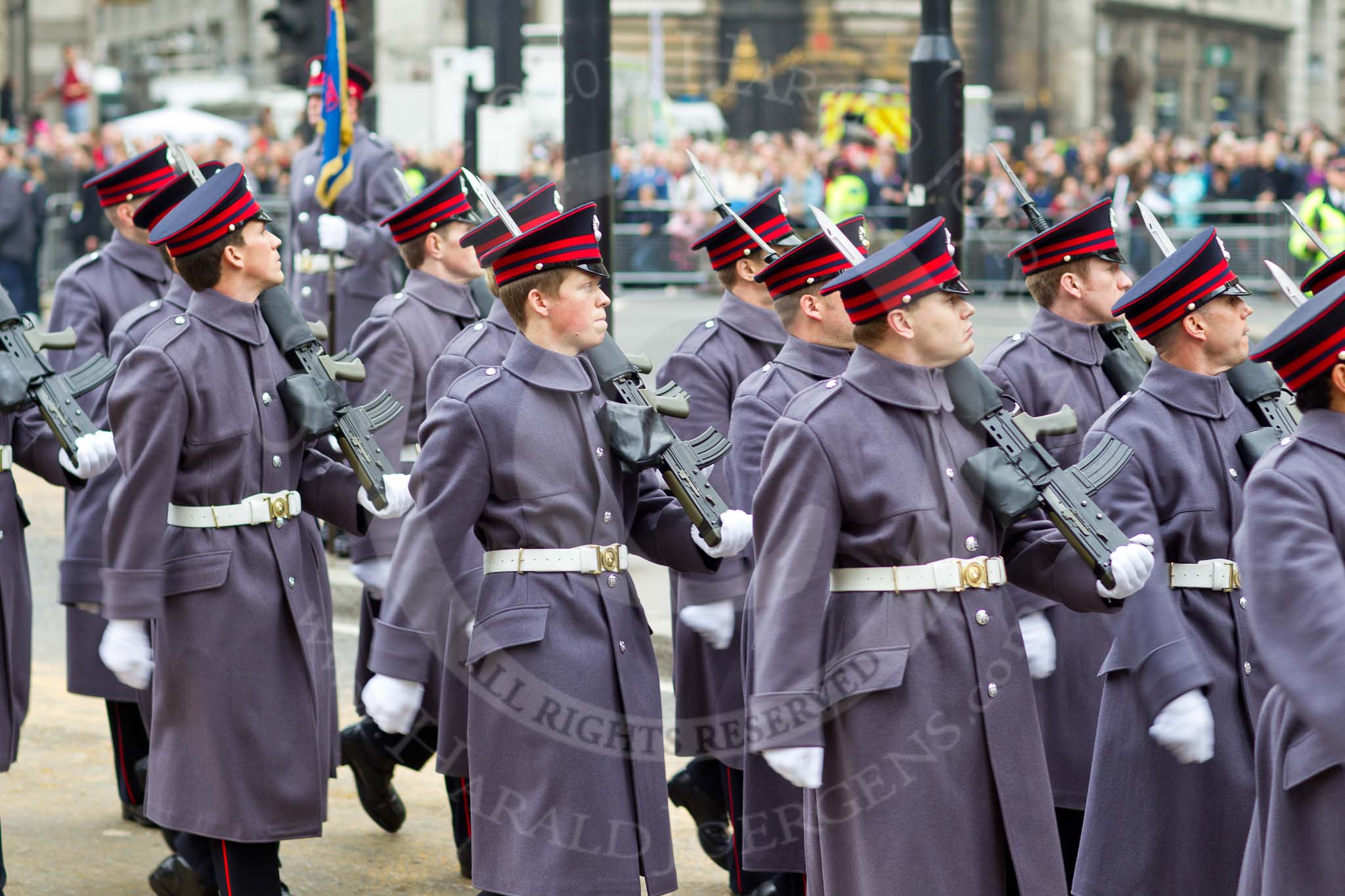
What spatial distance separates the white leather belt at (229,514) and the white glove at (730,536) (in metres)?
1.12

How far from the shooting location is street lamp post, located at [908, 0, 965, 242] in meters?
8.10

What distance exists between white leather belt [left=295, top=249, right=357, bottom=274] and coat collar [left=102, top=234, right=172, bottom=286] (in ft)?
11.6

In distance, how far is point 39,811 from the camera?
7.10m

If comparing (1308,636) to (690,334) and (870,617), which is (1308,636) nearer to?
(870,617)

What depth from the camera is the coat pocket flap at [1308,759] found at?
148 inches

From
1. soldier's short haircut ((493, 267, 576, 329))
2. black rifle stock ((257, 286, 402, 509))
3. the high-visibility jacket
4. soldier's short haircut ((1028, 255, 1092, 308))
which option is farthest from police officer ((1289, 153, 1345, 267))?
soldier's short haircut ((493, 267, 576, 329))

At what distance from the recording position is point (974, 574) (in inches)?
178

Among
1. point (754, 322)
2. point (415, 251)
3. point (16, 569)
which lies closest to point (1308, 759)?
point (754, 322)

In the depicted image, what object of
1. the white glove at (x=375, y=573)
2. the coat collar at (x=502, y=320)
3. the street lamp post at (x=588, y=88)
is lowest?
the white glove at (x=375, y=573)

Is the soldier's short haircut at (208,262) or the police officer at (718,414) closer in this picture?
the soldier's short haircut at (208,262)

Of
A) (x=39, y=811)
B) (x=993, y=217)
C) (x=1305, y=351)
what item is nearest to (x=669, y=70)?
(x=993, y=217)

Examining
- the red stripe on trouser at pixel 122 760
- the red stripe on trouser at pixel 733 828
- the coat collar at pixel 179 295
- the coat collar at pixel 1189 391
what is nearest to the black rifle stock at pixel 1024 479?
the coat collar at pixel 1189 391

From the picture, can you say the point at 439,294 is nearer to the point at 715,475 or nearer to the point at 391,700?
the point at 715,475

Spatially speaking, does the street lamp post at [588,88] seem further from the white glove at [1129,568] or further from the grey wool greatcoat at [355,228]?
the white glove at [1129,568]
